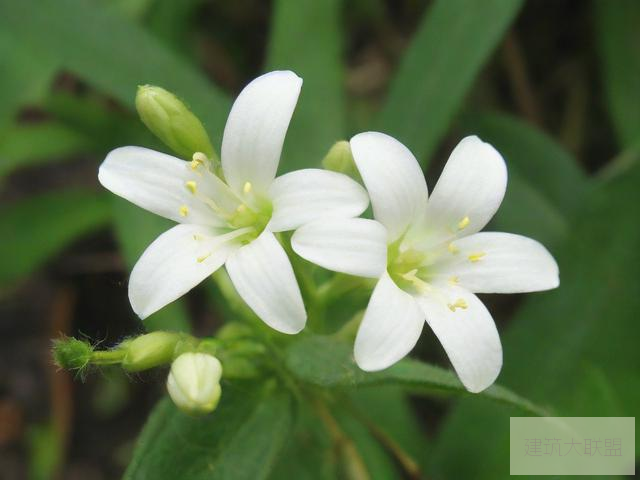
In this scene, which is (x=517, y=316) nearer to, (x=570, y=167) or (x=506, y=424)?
(x=506, y=424)

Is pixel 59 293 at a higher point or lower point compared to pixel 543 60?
lower

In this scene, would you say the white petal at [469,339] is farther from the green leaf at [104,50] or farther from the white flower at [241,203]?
the green leaf at [104,50]

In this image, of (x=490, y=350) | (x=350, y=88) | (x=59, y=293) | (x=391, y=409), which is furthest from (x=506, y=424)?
(x=59, y=293)

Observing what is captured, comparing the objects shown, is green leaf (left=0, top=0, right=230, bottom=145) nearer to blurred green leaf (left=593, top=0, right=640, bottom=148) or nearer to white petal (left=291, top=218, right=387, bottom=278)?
white petal (left=291, top=218, right=387, bottom=278)

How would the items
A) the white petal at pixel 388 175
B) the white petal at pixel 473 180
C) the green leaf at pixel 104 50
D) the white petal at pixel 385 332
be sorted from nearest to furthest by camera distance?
1. the white petal at pixel 385 332
2. the white petal at pixel 388 175
3. the white petal at pixel 473 180
4. the green leaf at pixel 104 50

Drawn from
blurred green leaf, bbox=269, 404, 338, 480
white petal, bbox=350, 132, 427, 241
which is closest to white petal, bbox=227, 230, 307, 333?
white petal, bbox=350, 132, 427, 241

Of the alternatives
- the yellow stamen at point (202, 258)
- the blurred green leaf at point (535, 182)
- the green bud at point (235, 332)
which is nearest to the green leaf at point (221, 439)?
the green bud at point (235, 332)

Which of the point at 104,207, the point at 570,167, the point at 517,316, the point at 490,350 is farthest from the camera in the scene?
the point at 104,207

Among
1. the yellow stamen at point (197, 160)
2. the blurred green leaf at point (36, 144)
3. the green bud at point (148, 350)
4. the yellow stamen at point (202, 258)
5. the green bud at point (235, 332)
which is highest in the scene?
the yellow stamen at point (197, 160)
